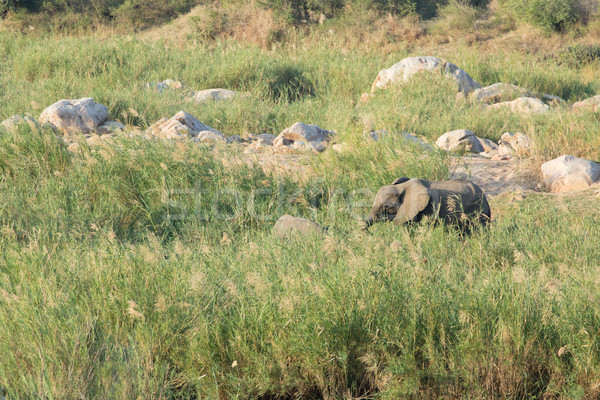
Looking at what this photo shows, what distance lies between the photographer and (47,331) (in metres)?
2.12

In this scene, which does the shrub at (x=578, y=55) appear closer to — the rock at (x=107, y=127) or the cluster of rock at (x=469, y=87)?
the cluster of rock at (x=469, y=87)

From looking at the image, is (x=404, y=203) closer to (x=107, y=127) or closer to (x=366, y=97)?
(x=107, y=127)

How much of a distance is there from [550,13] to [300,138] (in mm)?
11313

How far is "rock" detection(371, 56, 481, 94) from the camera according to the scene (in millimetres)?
8289

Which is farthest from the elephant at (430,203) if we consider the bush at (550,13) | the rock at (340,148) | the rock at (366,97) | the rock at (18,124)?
the bush at (550,13)

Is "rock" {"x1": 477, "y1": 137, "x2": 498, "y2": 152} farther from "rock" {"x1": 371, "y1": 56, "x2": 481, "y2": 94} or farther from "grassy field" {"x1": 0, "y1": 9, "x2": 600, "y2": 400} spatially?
"rock" {"x1": 371, "y1": 56, "x2": 481, "y2": 94}

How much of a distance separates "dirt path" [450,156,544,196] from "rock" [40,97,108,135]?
3824 millimetres

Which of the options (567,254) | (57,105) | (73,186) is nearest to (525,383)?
(567,254)

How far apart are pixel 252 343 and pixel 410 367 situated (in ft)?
1.98

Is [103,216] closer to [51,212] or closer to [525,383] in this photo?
[51,212]

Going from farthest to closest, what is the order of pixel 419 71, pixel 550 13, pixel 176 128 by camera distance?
pixel 550 13, pixel 419 71, pixel 176 128

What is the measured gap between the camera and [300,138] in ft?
20.0

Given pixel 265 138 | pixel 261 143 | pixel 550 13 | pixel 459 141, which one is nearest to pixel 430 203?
pixel 459 141

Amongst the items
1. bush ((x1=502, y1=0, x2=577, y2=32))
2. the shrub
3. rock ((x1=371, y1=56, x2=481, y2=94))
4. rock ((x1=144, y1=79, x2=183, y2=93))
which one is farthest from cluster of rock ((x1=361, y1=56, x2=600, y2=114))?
bush ((x1=502, y1=0, x2=577, y2=32))
